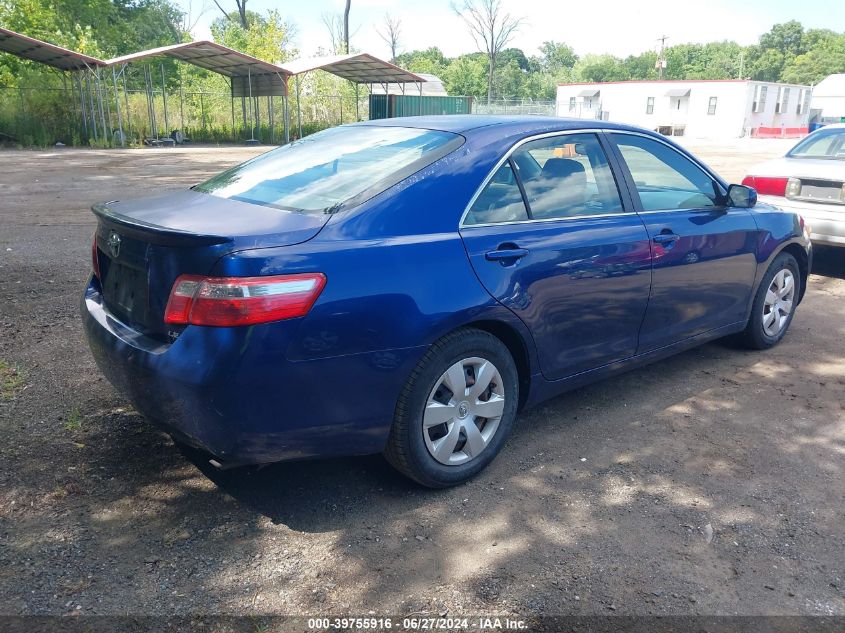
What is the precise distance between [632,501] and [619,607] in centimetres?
80

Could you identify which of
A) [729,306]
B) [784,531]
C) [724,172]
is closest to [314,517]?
[784,531]

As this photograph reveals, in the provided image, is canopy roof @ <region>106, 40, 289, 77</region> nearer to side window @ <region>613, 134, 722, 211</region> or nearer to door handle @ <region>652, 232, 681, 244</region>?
side window @ <region>613, 134, 722, 211</region>

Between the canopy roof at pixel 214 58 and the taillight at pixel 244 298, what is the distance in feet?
89.2

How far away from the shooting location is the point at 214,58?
99.7ft

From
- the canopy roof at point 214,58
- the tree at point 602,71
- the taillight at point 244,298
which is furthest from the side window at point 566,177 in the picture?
the tree at point 602,71

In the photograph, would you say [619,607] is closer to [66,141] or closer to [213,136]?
[66,141]

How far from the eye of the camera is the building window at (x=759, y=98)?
61.1m

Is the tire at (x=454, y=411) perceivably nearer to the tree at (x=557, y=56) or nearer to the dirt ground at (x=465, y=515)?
the dirt ground at (x=465, y=515)

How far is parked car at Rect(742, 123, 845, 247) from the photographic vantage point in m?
7.50

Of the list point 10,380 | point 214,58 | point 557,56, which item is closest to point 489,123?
point 10,380

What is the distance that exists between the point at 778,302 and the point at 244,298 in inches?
168

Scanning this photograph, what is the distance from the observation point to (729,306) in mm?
4918

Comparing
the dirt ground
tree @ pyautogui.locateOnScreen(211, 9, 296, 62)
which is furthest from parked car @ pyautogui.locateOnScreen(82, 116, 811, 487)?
tree @ pyautogui.locateOnScreen(211, 9, 296, 62)

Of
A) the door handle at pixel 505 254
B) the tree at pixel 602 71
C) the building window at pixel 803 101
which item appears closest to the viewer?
the door handle at pixel 505 254
